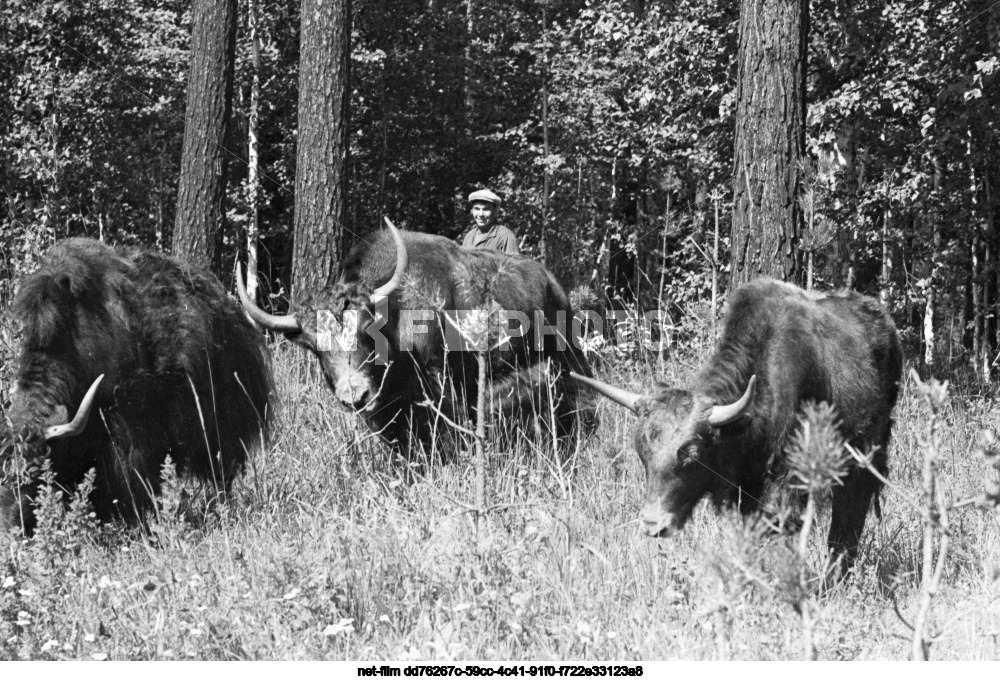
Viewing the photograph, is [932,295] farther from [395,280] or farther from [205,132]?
[395,280]

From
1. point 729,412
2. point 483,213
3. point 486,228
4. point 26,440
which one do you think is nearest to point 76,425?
point 26,440

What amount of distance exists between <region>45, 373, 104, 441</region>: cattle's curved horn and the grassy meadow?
1.54ft

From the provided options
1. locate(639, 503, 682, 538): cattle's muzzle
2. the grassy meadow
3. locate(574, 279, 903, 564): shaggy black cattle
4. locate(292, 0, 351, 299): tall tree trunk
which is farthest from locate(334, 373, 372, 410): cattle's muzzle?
locate(292, 0, 351, 299): tall tree trunk

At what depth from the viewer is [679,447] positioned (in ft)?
18.6

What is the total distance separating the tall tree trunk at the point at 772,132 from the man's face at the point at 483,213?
143 inches

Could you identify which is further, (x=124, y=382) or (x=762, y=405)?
(x=124, y=382)

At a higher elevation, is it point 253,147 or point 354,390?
point 253,147

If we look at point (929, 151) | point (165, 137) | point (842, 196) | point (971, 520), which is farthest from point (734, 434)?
point (165, 137)

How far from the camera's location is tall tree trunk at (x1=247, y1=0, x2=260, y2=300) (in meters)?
23.8

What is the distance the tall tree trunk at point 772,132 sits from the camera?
25.1 ft

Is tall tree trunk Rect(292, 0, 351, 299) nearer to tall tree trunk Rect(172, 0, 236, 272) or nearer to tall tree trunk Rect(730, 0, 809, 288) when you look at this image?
tall tree trunk Rect(172, 0, 236, 272)

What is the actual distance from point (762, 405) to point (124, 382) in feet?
12.4

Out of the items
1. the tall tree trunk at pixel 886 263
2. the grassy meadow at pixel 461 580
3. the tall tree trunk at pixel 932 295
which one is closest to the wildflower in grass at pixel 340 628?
the grassy meadow at pixel 461 580

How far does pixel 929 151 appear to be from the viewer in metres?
13.5
